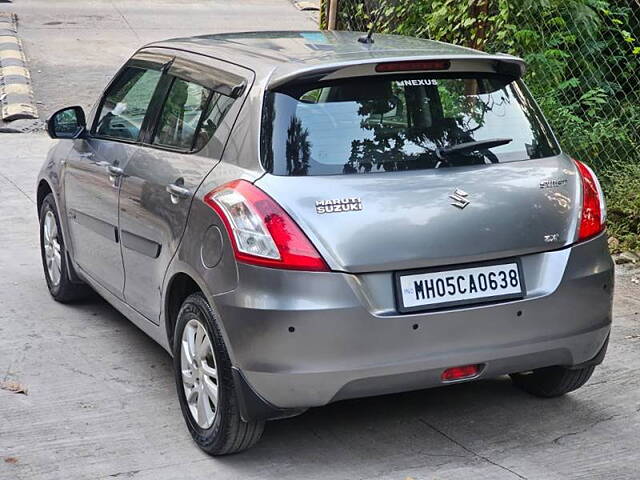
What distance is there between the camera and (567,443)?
479cm

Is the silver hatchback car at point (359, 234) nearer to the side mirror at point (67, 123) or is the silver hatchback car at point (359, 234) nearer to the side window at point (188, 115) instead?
the side window at point (188, 115)

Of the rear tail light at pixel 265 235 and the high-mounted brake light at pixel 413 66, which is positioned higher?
the high-mounted brake light at pixel 413 66

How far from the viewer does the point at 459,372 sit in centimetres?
448

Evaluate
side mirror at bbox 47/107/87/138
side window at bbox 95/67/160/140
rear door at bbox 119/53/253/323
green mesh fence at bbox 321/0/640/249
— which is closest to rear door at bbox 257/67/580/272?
rear door at bbox 119/53/253/323

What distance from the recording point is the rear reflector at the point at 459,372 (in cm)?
444

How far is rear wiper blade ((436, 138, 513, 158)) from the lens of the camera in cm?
465

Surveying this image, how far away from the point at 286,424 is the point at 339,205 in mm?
1207

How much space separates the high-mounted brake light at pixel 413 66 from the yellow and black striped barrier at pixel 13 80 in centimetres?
911

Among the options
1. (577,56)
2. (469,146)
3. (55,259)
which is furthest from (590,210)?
(577,56)

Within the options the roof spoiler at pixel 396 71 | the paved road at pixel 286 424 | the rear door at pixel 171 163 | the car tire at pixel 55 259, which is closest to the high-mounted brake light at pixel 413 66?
the roof spoiler at pixel 396 71

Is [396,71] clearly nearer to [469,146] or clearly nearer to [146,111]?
[469,146]

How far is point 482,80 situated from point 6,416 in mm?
2560

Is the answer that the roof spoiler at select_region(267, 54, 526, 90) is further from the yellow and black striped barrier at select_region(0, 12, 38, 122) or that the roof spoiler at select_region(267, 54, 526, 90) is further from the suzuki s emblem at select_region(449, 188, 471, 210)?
the yellow and black striped barrier at select_region(0, 12, 38, 122)

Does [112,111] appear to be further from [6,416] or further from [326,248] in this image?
[326,248]
